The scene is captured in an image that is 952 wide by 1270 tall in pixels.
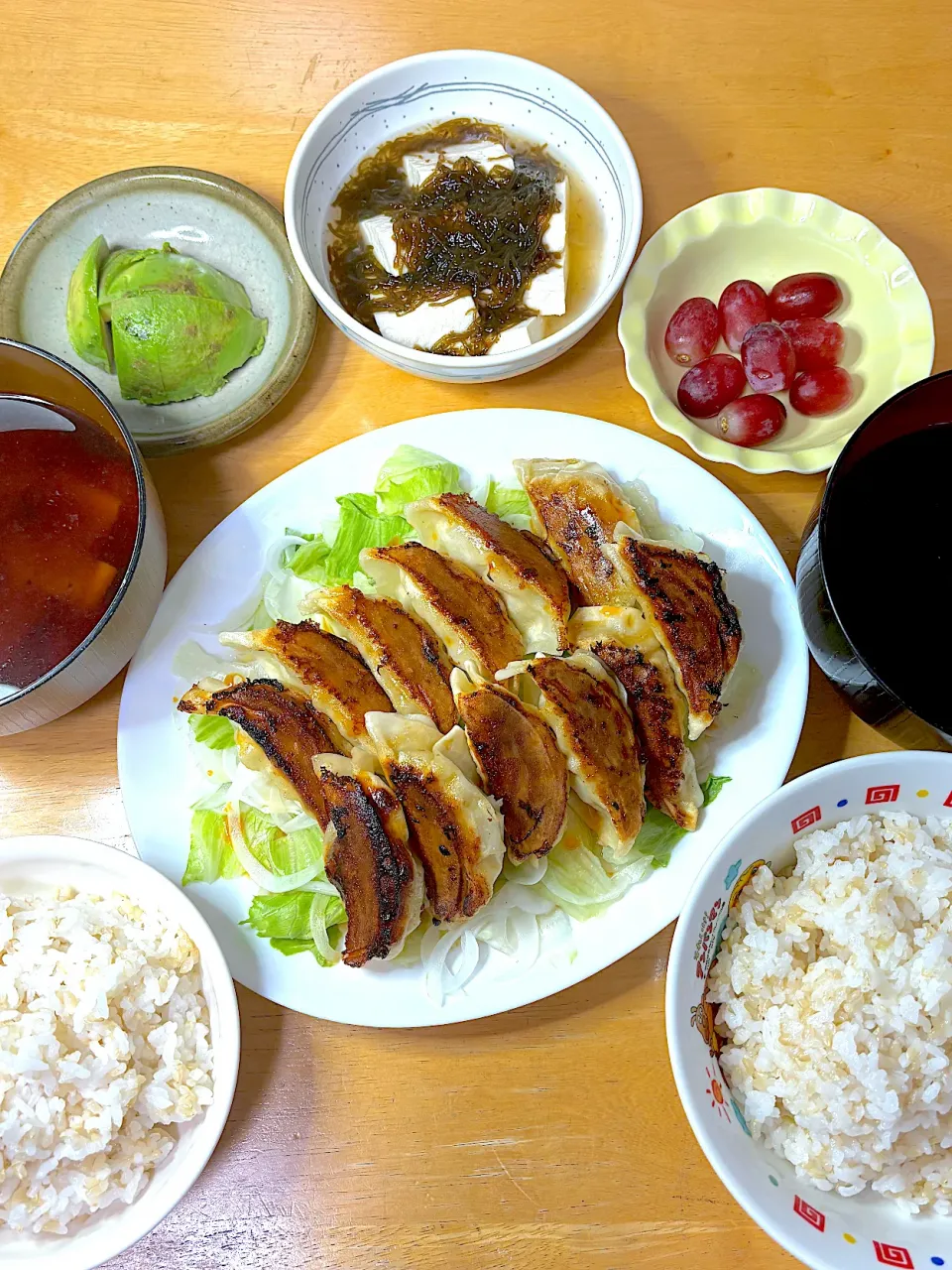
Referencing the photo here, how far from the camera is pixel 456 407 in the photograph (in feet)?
6.82

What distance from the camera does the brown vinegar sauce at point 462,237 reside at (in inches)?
78.9

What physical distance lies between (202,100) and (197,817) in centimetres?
168

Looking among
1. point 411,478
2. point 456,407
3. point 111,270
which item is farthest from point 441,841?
point 111,270

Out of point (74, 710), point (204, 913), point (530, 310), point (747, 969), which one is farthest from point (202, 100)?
point (747, 969)

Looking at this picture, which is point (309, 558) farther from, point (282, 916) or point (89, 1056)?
point (89, 1056)

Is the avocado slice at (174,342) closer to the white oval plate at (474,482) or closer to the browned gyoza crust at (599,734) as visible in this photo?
the white oval plate at (474,482)

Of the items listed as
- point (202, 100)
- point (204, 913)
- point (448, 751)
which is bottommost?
point (204, 913)

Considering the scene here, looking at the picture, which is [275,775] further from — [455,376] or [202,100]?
[202,100]

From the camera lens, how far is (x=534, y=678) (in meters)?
1.65

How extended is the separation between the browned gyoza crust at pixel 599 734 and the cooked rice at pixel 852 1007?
0.24 meters

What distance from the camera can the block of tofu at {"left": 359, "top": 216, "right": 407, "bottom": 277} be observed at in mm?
2027

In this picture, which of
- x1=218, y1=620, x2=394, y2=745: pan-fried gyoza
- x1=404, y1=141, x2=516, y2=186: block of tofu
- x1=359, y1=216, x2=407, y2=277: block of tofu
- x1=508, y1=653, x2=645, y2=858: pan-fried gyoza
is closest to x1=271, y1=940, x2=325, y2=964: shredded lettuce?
x1=218, y1=620, x2=394, y2=745: pan-fried gyoza

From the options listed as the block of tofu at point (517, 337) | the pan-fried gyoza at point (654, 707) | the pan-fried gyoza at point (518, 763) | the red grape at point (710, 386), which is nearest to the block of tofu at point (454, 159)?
the block of tofu at point (517, 337)

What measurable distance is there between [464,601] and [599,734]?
35 centimetres
